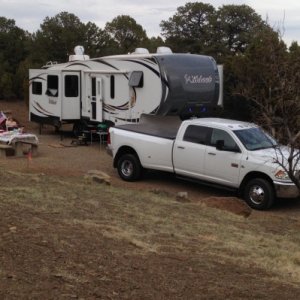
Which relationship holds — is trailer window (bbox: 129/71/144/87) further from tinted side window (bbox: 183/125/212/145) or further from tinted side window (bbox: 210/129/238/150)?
tinted side window (bbox: 210/129/238/150)

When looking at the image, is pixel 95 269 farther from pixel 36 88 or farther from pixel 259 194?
pixel 36 88

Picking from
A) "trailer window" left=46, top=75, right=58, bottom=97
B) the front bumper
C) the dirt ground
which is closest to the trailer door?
"trailer window" left=46, top=75, right=58, bottom=97

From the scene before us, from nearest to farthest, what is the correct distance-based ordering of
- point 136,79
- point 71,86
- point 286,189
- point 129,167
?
point 286,189
point 129,167
point 136,79
point 71,86

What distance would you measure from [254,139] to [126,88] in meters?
6.48

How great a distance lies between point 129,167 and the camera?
12930mm

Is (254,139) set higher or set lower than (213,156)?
higher

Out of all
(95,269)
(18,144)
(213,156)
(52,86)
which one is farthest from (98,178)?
(52,86)

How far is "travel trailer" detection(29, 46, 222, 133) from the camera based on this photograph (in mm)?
15500

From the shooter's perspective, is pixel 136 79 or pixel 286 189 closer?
pixel 286 189

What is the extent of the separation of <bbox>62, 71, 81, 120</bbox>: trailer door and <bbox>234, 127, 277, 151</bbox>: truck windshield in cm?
924

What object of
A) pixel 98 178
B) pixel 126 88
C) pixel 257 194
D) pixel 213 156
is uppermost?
pixel 126 88

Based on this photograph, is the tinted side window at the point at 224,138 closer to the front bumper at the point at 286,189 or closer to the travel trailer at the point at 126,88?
the front bumper at the point at 286,189

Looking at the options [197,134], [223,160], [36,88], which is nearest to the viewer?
[223,160]

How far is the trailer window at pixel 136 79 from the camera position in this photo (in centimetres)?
1602
